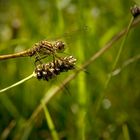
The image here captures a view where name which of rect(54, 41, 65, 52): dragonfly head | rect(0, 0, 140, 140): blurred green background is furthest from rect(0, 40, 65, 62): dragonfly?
rect(0, 0, 140, 140): blurred green background

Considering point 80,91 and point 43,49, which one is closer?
point 43,49

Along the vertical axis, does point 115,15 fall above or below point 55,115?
above

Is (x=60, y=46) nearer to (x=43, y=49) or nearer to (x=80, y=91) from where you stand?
(x=43, y=49)

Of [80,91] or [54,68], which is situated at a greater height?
[80,91]

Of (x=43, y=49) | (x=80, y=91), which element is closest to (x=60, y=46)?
(x=43, y=49)

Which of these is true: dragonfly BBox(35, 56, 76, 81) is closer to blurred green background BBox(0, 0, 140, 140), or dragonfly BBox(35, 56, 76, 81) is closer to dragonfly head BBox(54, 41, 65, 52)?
dragonfly head BBox(54, 41, 65, 52)

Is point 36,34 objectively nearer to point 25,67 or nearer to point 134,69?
point 25,67

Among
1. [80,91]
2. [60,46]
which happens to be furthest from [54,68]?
[80,91]

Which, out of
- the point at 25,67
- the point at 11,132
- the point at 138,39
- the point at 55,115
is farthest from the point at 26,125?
the point at 138,39
